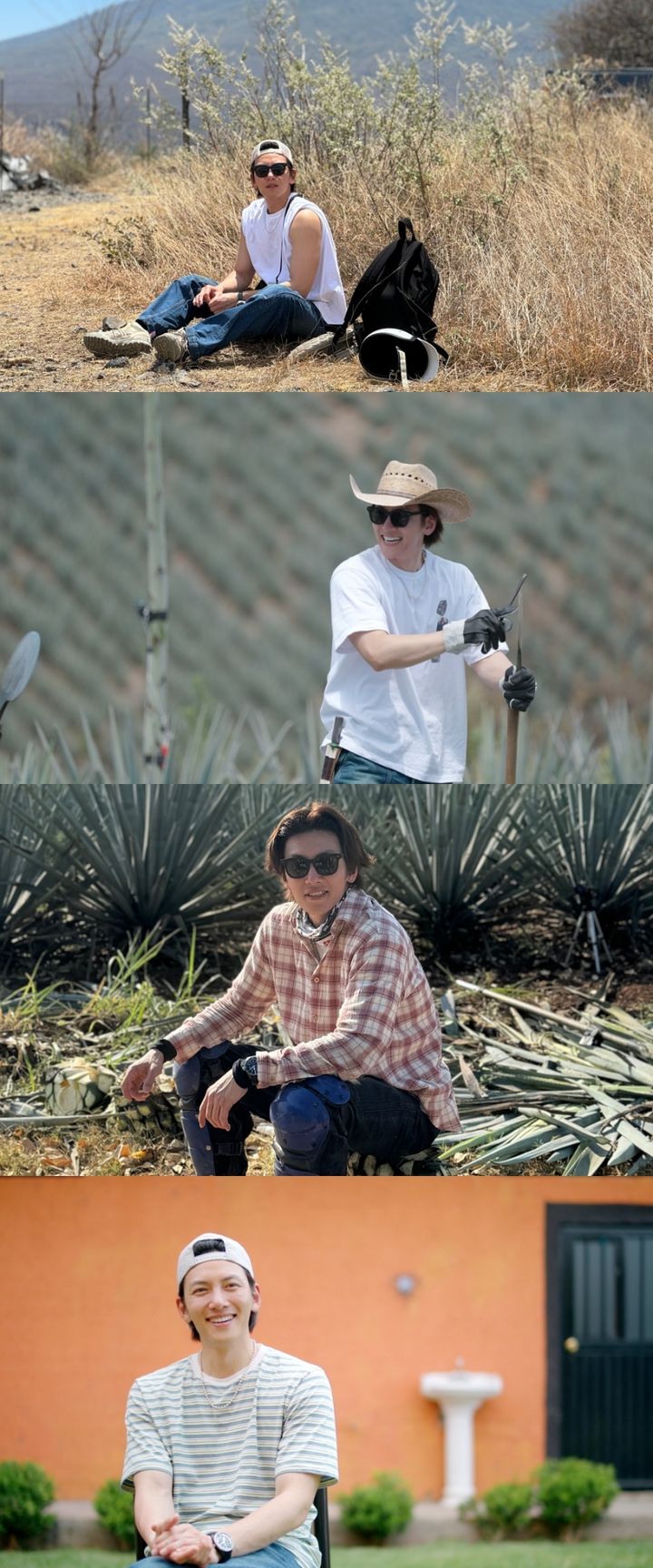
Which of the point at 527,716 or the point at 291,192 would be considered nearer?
the point at 527,716

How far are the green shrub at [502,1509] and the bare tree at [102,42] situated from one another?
8353 millimetres

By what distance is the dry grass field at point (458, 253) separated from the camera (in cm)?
571

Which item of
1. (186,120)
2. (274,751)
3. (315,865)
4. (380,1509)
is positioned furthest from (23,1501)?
(186,120)

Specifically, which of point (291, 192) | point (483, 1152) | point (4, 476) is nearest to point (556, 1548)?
point (483, 1152)

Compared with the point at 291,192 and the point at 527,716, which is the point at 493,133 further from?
the point at 527,716

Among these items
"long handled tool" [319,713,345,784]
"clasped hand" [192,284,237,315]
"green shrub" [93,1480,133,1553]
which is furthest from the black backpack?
"green shrub" [93,1480,133,1553]

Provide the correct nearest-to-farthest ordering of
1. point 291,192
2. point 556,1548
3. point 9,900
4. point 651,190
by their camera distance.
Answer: point 9,900 → point 291,192 → point 556,1548 → point 651,190

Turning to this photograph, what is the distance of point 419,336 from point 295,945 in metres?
2.45

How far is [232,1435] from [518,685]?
6.35 feet

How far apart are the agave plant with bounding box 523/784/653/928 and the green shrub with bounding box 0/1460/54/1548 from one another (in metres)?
2.77

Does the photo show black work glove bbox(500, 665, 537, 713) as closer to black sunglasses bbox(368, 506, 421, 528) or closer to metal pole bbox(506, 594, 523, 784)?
metal pole bbox(506, 594, 523, 784)

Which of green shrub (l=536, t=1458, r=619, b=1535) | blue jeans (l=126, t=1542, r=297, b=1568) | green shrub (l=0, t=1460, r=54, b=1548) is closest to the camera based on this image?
blue jeans (l=126, t=1542, r=297, b=1568)

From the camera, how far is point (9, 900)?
438cm

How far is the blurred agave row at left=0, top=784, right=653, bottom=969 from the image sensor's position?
14.0ft
